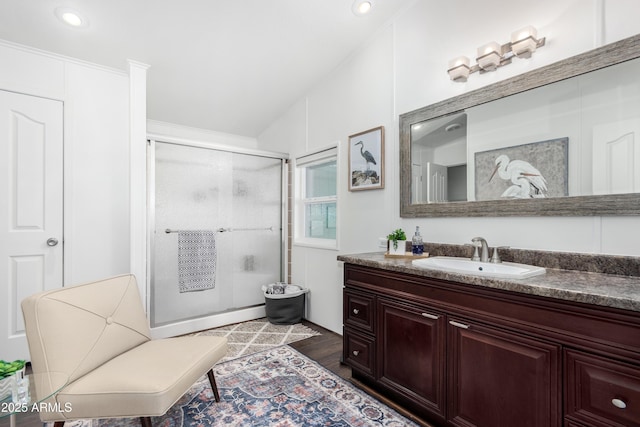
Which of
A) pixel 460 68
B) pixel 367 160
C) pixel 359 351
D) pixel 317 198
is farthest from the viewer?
pixel 317 198

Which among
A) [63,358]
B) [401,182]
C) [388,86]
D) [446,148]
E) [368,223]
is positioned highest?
[388,86]

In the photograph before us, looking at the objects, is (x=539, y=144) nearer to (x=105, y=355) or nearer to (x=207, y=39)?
(x=207, y=39)

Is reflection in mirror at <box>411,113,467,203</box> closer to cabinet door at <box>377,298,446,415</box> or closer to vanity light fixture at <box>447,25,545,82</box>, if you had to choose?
vanity light fixture at <box>447,25,545,82</box>

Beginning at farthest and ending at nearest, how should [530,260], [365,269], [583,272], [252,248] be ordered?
[252,248]
[365,269]
[530,260]
[583,272]

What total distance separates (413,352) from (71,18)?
10.5 feet

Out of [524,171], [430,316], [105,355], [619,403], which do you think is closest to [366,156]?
[524,171]

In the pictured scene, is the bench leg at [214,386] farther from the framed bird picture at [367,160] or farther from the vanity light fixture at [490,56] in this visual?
the vanity light fixture at [490,56]

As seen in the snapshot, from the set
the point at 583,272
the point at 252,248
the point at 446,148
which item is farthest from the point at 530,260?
the point at 252,248

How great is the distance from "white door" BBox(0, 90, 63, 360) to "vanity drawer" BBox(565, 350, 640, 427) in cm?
339

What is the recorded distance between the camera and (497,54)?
6.11 feet

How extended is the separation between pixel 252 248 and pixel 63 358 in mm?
2181

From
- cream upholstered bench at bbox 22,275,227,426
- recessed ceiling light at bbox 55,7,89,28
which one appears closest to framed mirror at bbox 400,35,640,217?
cream upholstered bench at bbox 22,275,227,426

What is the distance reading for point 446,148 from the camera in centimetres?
220

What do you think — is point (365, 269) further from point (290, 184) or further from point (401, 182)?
point (290, 184)
